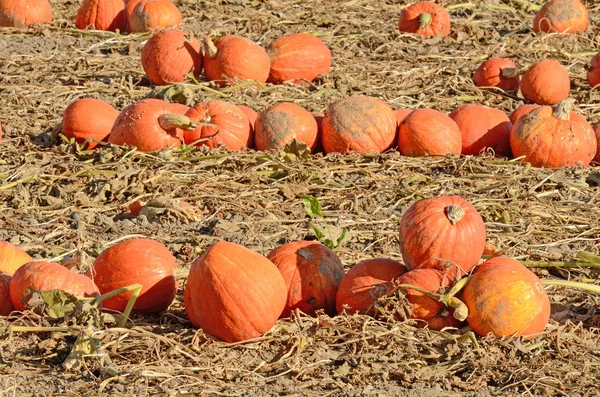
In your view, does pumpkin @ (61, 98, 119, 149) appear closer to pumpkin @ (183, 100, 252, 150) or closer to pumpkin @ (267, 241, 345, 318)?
pumpkin @ (183, 100, 252, 150)

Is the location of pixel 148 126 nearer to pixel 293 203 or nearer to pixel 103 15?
pixel 293 203

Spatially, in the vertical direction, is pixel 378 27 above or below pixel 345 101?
below

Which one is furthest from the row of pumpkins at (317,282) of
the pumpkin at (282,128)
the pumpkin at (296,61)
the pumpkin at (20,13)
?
the pumpkin at (20,13)

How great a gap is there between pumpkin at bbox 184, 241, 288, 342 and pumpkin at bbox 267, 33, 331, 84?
16.6ft

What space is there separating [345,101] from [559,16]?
4.60 meters

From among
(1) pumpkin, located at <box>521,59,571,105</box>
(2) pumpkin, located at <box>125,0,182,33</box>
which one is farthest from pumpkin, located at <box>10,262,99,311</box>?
(2) pumpkin, located at <box>125,0,182,33</box>

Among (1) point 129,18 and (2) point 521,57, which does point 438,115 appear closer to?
(2) point 521,57

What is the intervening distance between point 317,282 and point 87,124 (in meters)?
3.35

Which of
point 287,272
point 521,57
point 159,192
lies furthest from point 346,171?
point 521,57

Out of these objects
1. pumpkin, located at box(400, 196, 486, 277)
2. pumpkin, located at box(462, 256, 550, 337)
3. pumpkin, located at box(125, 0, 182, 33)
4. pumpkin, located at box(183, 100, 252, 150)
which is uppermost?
pumpkin, located at box(400, 196, 486, 277)

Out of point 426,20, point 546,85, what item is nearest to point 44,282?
point 546,85

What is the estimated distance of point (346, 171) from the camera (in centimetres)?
690

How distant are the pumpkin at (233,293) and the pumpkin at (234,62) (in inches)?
185

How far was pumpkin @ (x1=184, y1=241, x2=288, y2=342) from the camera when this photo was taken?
4.09 metres
